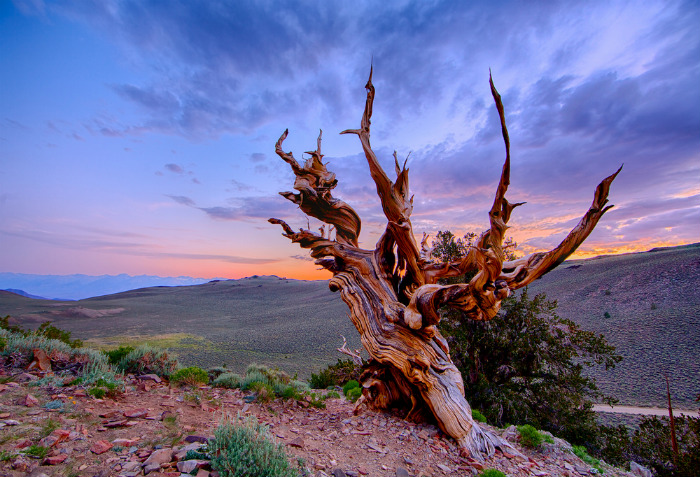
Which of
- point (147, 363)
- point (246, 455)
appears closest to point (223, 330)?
point (147, 363)

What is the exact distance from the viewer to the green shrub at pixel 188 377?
6.49 m

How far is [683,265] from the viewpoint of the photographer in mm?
38062

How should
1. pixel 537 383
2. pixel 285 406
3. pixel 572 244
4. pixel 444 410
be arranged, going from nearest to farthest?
pixel 572 244
pixel 444 410
pixel 285 406
pixel 537 383

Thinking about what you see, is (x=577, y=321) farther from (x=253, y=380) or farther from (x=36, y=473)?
(x=36, y=473)

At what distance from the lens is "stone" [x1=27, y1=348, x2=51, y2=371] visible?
19.6 ft

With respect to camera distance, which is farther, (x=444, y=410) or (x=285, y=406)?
A: (x=285, y=406)

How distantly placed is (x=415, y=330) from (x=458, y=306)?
0.87 m

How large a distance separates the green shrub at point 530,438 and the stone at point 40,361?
8.63 metres

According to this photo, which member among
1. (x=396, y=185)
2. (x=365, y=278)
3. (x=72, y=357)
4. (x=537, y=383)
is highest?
(x=396, y=185)

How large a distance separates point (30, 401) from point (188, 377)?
2.46 meters

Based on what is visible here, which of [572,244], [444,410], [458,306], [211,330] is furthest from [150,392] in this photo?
[211,330]

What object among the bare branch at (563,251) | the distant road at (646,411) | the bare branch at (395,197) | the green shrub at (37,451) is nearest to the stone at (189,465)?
the green shrub at (37,451)

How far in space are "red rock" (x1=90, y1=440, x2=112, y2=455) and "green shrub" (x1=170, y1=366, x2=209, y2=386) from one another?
2914mm

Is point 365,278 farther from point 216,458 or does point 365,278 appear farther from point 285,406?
point 216,458
